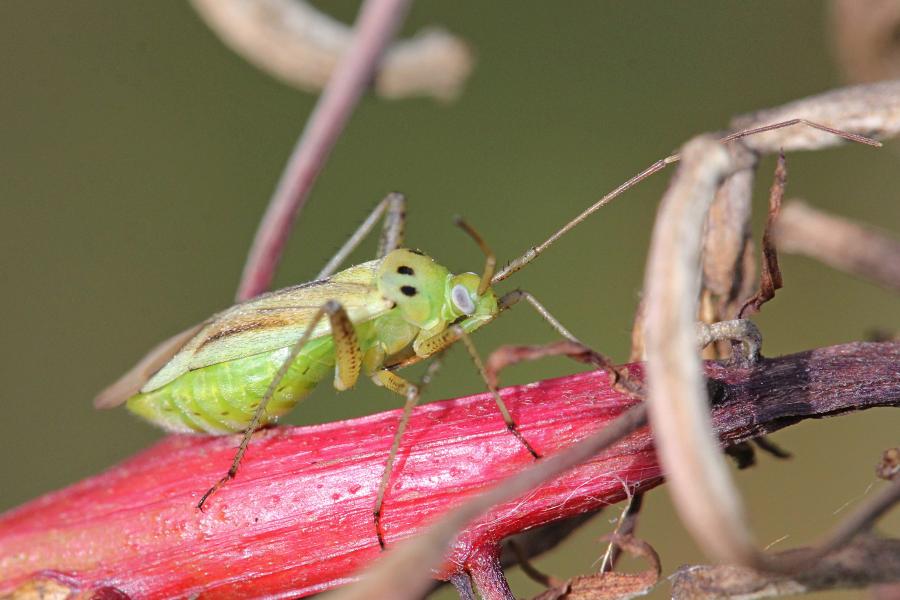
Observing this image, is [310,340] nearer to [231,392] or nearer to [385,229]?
[231,392]

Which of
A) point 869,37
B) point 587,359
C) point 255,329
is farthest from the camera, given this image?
point 255,329

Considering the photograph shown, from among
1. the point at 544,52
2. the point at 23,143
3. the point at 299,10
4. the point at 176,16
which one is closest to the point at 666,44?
the point at 544,52

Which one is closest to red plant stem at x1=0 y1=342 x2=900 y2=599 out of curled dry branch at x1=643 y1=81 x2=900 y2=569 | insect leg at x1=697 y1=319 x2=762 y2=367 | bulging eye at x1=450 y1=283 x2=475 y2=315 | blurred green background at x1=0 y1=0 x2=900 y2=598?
insect leg at x1=697 y1=319 x2=762 y2=367

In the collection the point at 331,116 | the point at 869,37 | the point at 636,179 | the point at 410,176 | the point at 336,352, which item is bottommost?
the point at 336,352

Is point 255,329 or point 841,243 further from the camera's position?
point 255,329

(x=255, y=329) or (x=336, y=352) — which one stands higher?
(x=255, y=329)

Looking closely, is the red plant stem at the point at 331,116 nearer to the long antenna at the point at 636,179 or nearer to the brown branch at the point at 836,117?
the long antenna at the point at 636,179

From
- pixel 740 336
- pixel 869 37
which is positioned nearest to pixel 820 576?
pixel 740 336
